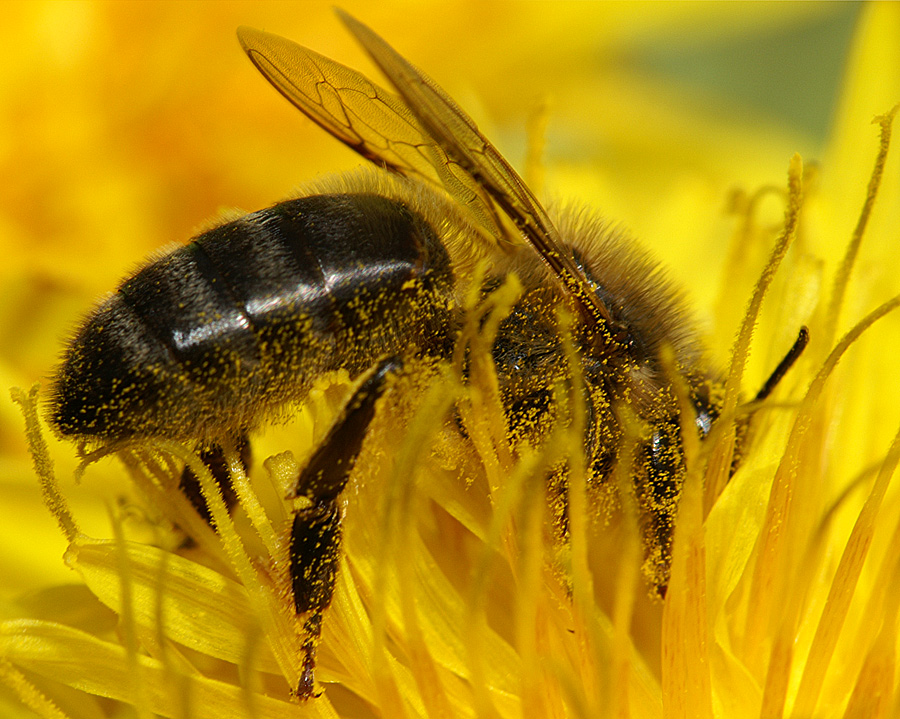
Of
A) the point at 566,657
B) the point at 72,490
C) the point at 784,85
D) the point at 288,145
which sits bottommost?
the point at 566,657

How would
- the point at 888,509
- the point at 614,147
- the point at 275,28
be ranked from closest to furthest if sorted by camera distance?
1. the point at 888,509
2. the point at 275,28
3. the point at 614,147

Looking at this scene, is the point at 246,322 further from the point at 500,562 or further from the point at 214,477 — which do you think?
the point at 500,562

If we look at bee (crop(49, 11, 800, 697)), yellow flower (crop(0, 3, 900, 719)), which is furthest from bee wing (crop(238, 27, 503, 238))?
yellow flower (crop(0, 3, 900, 719))

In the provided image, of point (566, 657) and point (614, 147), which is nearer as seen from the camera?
point (566, 657)

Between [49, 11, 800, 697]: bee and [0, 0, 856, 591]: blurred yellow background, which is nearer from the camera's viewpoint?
[49, 11, 800, 697]: bee

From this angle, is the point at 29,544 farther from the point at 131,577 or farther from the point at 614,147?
the point at 614,147

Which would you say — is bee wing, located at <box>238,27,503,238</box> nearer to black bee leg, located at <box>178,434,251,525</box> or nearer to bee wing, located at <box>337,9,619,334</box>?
bee wing, located at <box>337,9,619,334</box>

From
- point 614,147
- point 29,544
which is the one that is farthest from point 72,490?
point 614,147

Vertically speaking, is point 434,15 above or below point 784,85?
below
